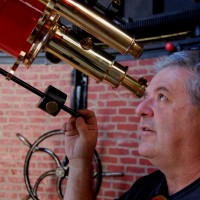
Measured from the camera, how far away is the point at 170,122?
0.99 m

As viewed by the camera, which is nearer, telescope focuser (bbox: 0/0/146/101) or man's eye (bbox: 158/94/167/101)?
telescope focuser (bbox: 0/0/146/101)

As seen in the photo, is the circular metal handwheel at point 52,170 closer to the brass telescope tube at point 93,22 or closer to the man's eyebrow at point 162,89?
the man's eyebrow at point 162,89

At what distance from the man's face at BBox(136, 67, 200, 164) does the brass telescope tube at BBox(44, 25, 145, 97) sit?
33 cm

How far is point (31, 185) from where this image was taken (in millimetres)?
2529

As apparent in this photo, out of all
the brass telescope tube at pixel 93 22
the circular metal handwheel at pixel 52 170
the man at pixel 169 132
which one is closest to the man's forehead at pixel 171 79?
the man at pixel 169 132

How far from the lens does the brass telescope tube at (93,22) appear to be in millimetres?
572

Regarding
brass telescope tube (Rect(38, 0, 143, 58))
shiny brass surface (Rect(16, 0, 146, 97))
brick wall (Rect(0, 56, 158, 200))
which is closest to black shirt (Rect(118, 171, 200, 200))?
shiny brass surface (Rect(16, 0, 146, 97))

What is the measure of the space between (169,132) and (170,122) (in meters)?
0.03

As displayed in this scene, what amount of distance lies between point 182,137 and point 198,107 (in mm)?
109

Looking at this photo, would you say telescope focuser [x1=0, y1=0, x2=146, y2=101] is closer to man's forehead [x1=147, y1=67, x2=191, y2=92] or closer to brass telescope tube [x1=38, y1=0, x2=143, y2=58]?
brass telescope tube [x1=38, y1=0, x2=143, y2=58]

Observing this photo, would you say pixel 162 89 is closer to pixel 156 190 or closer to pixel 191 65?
pixel 191 65

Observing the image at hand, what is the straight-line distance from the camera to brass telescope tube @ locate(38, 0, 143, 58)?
572 millimetres

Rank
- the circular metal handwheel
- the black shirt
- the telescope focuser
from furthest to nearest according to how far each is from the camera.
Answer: the circular metal handwheel < the black shirt < the telescope focuser

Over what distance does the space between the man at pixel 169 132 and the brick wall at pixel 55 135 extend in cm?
121
